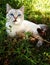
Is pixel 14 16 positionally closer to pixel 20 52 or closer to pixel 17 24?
pixel 17 24

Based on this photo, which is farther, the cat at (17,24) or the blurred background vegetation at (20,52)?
the cat at (17,24)

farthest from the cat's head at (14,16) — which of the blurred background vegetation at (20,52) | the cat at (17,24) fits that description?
the blurred background vegetation at (20,52)

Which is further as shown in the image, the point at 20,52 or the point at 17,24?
the point at 17,24

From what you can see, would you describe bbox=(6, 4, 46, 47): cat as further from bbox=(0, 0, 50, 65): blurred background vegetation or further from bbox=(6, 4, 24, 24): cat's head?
bbox=(0, 0, 50, 65): blurred background vegetation

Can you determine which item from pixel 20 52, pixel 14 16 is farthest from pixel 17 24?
pixel 20 52

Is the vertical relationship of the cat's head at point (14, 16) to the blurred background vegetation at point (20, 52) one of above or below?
above

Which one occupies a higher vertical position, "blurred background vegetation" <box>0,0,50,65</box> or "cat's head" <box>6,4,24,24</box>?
"cat's head" <box>6,4,24,24</box>

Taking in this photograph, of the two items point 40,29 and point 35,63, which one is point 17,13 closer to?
point 40,29

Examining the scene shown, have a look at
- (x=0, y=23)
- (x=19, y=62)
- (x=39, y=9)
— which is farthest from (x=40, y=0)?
(x=19, y=62)

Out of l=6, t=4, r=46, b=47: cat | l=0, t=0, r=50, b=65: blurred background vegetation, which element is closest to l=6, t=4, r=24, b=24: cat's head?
l=6, t=4, r=46, b=47: cat

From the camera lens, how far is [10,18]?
473 cm

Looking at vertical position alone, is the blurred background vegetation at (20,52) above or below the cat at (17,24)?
below

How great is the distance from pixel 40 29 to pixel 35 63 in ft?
3.49

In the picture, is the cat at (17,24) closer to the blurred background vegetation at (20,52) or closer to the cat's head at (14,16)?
the cat's head at (14,16)
